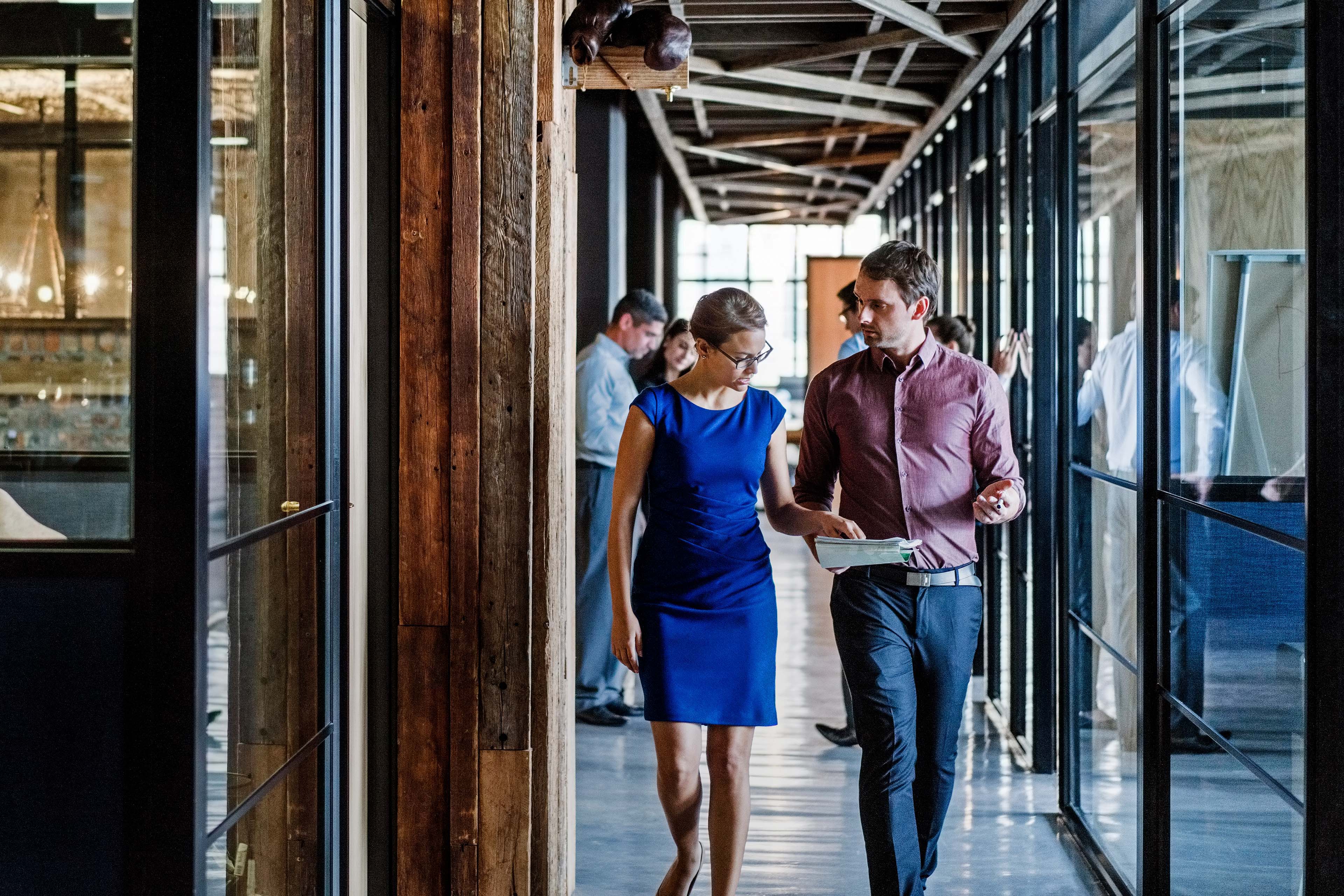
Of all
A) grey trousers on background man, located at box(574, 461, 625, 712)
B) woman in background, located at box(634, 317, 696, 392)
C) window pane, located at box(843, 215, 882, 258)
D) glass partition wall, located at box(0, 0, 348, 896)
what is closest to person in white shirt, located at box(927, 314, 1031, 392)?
woman in background, located at box(634, 317, 696, 392)

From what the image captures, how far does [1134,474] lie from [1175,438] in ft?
2.18

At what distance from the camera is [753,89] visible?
8.38m

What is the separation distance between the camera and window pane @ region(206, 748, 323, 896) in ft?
7.74

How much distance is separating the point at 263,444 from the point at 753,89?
6.38 metres

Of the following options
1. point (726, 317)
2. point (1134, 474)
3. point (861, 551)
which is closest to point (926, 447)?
point (861, 551)

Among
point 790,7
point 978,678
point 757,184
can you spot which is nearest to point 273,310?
point 790,7

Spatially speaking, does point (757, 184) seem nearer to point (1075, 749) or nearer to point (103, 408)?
point (1075, 749)

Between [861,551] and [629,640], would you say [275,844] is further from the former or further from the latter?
[861,551]

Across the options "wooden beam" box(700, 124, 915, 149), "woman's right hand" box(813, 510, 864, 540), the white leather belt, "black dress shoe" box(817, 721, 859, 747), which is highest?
"wooden beam" box(700, 124, 915, 149)

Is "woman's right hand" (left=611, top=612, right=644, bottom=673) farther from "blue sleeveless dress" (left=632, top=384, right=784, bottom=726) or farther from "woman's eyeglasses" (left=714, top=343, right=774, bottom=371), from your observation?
"woman's eyeglasses" (left=714, top=343, right=774, bottom=371)

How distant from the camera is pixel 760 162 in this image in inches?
439

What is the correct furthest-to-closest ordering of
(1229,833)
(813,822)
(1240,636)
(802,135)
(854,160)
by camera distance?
(854,160) → (802,135) → (813,822) → (1229,833) → (1240,636)

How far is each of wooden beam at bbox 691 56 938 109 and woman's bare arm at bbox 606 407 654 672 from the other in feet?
13.3

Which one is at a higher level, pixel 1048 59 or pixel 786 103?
pixel 786 103
